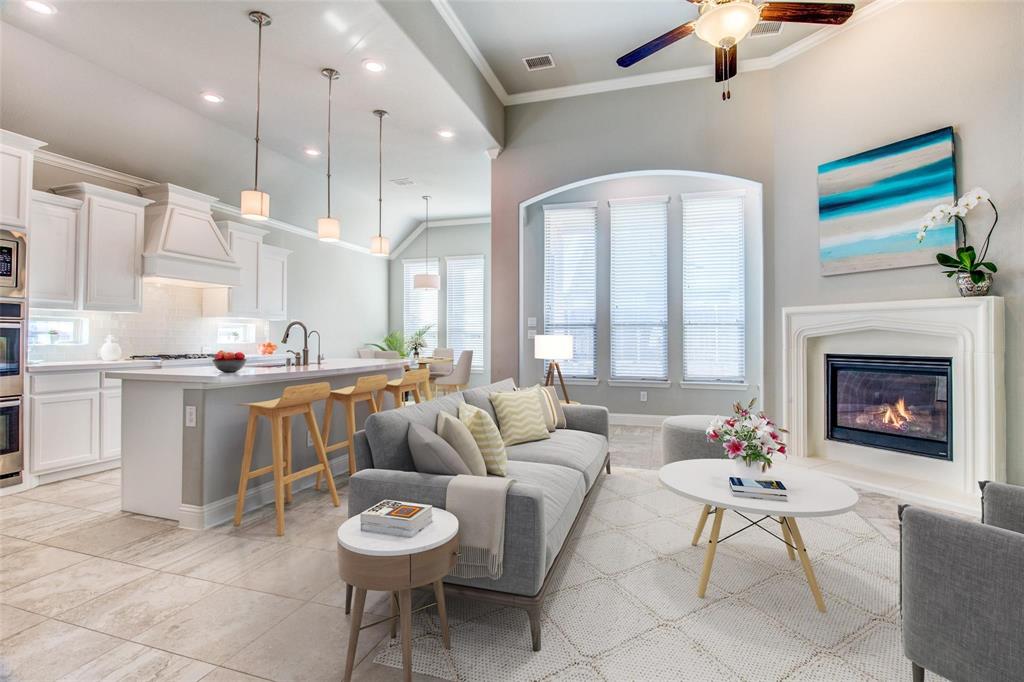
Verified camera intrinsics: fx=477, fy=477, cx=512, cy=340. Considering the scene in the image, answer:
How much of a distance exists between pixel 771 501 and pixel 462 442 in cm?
144

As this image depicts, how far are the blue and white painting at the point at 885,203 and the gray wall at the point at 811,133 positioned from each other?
10 centimetres

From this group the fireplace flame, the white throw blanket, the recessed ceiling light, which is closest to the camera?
the white throw blanket

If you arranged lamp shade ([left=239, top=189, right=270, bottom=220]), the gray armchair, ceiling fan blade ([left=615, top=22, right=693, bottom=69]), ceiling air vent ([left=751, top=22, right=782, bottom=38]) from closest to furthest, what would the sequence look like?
the gray armchair → ceiling fan blade ([left=615, top=22, right=693, bottom=69]) → lamp shade ([left=239, top=189, right=270, bottom=220]) → ceiling air vent ([left=751, top=22, right=782, bottom=38])

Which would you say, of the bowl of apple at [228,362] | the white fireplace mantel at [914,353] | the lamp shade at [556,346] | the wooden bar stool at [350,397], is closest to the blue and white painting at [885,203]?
the white fireplace mantel at [914,353]

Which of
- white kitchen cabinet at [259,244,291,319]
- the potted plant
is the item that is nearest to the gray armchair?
the potted plant

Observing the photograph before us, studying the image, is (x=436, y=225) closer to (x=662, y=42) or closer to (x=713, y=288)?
(x=713, y=288)

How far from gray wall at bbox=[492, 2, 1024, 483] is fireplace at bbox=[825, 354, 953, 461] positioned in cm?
40

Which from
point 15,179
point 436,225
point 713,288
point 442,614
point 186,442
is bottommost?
point 442,614

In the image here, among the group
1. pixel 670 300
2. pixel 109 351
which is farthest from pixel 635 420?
pixel 109 351

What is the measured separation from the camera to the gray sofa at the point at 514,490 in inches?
72.3

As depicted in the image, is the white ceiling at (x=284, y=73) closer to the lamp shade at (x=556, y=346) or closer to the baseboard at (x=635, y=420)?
the lamp shade at (x=556, y=346)

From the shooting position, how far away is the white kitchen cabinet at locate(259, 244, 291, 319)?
6.45 m

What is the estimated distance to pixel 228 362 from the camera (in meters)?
3.18

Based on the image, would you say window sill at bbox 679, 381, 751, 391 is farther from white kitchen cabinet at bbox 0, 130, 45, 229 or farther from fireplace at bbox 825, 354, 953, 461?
white kitchen cabinet at bbox 0, 130, 45, 229
